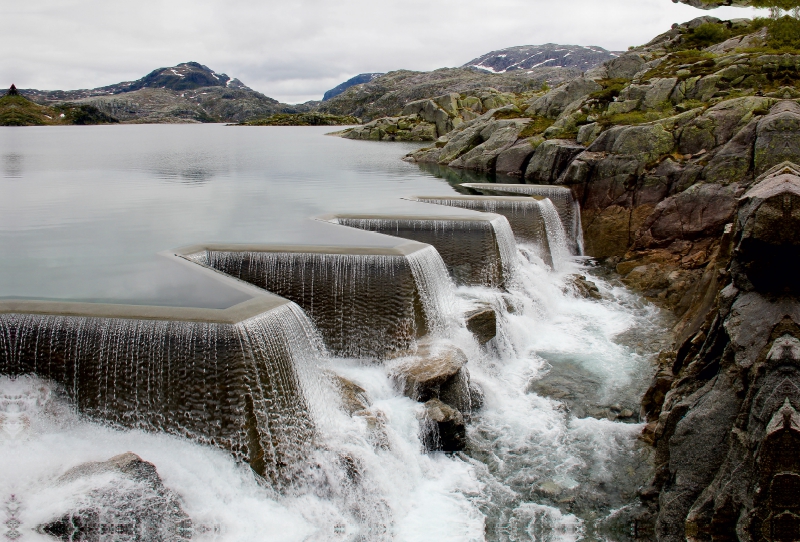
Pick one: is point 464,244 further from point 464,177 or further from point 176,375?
point 464,177

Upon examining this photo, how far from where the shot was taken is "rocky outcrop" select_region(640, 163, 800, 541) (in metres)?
6.94

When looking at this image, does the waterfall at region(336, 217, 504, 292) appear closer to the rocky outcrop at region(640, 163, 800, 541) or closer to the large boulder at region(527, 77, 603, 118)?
the rocky outcrop at region(640, 163, 800, 541)

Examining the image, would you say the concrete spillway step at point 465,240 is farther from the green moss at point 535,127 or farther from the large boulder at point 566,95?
the large boulder at point 566,95

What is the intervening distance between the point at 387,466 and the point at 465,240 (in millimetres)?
Result: 9889

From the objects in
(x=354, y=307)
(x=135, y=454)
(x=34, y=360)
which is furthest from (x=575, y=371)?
(x=34, y=360)

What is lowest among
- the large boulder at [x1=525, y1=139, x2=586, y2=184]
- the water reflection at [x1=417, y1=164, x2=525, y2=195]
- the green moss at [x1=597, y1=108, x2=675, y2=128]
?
the water reflection at [x1=417, y1=164, x2=525, y2=195]

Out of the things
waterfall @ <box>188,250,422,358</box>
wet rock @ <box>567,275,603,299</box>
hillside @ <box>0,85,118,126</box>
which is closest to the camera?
waterfall @ <box>188,250,422,358</box>

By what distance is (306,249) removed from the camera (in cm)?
1529

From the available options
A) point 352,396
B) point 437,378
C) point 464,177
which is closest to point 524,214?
point 437,378

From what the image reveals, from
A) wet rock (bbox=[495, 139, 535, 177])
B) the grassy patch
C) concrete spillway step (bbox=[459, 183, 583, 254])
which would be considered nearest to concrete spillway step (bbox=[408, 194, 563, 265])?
concrete spillway step (bbox=[459, 183, 583, 254])

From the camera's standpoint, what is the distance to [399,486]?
35.0ft

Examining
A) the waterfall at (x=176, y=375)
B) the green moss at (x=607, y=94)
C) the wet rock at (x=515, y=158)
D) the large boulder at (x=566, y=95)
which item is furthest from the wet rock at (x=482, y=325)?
the large boulder at (x=566, y=95)

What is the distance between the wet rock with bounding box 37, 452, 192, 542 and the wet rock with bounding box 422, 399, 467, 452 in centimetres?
474

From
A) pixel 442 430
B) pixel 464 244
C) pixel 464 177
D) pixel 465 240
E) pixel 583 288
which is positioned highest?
pixel 464 177
